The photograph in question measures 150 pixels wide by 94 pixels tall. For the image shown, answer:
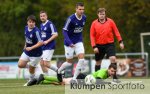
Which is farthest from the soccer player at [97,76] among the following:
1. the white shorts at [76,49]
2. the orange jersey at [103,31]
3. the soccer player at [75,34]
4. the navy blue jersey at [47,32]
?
the navy blue jersey at [47,32]

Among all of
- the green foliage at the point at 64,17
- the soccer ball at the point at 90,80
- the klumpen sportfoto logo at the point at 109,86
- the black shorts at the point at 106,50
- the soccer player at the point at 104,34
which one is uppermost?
the green foliage at the point at 64,17

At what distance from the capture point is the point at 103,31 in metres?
17.9

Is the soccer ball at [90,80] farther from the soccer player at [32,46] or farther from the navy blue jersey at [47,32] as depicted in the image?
the navy blue jersey at [47,32]

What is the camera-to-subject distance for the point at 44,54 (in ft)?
62.9

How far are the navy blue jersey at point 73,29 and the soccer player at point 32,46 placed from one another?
0.81 meters

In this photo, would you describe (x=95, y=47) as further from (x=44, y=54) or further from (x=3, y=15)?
(x=3, y=15)

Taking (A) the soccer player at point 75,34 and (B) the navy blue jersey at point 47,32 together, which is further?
(B) the navy blue jersey at point 47,32

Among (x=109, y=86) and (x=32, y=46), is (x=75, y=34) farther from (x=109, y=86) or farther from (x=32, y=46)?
(x=109, y=86)

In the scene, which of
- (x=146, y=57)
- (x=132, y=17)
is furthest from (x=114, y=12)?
(x=146, y=57)

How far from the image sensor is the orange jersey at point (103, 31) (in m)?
17.8

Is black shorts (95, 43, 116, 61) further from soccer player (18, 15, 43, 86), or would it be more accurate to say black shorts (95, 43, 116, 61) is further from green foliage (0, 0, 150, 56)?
green foliage (0, 0, 150, 56)

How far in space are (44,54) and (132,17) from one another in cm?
2650

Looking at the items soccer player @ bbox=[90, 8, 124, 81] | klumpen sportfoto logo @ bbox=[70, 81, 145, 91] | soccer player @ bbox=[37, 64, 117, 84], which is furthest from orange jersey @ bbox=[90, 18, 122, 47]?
klumpen sportfoto logo @ bbox=[70, 81, 145, 91]

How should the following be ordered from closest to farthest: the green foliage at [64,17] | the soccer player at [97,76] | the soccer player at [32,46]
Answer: the soccer player at [97,76], the soccer player at [32,46], the green foliage at [64,17]
